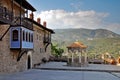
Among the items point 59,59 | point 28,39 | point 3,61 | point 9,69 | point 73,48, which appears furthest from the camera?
point 59,59

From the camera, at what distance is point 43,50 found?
43.5 metres

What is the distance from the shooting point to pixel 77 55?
43.1 m

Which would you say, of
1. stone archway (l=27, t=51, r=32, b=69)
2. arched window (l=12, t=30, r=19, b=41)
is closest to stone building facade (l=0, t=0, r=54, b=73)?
arched window (l=12, t=30, r=19, b=41)

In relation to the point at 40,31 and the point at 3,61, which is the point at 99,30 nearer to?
the point at 40,31

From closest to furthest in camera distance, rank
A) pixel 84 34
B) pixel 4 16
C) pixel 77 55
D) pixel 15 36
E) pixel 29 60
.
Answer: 1. pixel 4 16
2. pixel 15 36
3. pixel 29 60
4. pixel 77 55
5. pixel 84 34

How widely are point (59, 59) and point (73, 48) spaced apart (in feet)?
31.1

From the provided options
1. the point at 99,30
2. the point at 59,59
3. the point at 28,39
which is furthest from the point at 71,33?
the point at 28,39

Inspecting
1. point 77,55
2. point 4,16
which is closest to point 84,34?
point 77,55

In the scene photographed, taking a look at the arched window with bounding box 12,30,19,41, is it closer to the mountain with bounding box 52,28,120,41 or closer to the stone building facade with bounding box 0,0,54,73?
the stone building facade with bounding box 0,0,54,73

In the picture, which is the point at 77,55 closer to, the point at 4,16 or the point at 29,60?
the point at 29,60

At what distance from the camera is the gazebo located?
4053cm

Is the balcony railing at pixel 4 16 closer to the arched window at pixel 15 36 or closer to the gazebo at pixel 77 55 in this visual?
the arched window at pixel 15 36

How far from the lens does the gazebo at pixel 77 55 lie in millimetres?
40531

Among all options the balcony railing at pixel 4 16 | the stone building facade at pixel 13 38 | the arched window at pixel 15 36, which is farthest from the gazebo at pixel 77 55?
the balcony railing at pixel 4 16
